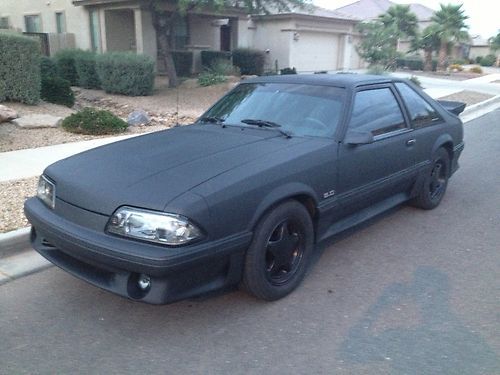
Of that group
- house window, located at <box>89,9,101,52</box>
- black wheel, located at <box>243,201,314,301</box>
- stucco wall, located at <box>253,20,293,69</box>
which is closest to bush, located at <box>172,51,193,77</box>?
house window, located at <box>89,9,101,52</box>

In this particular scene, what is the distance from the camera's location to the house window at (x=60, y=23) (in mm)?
22614

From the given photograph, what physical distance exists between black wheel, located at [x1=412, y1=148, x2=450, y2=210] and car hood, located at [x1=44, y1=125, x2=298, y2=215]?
220cm

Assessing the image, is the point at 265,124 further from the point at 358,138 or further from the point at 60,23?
the point at 60,23

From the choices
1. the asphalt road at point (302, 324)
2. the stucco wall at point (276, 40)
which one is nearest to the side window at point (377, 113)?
the asphalt road at point (302, 324)

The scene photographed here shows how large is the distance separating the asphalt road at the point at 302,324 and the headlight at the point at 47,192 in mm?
694

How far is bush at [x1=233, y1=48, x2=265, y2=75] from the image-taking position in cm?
2144

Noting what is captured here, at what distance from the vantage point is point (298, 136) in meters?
3.88

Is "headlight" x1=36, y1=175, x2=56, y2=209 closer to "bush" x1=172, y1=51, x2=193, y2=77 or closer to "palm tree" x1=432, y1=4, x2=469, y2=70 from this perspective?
"bush" x1=172, y1=51, x2=193, y2=77

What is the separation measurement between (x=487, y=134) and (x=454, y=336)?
8538 millimetres

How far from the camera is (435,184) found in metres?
5.48

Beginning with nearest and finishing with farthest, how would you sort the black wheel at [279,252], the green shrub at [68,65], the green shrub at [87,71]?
the black wheel at [279,252], the green shrub at [87,71], the green shrub at [68,65]

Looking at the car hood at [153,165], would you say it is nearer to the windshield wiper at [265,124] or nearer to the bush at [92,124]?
the windshield wiper at [265,124]

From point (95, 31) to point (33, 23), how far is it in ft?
19.4

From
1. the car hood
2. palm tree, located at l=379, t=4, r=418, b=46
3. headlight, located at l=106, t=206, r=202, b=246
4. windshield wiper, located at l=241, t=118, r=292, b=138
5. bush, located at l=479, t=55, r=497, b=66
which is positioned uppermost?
palm tree, located at l=379, t=4, r=418, b=46
